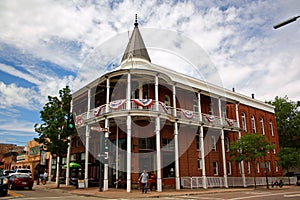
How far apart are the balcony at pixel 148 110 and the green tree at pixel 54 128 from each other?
1.63m

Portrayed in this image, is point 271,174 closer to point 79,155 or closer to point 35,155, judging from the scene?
point 79,155

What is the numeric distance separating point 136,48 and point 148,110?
8.18 meters

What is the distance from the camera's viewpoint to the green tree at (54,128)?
938 inches

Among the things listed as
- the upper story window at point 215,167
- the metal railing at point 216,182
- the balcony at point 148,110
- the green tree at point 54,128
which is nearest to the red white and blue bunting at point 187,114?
the balcony at point 148,110

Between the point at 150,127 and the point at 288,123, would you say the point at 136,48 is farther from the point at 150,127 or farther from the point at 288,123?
the point at 288,123

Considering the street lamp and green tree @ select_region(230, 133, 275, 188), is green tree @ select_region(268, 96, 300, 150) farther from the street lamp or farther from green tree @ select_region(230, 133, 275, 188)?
the street lamp

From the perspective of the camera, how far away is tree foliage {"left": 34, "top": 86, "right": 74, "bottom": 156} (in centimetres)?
2383

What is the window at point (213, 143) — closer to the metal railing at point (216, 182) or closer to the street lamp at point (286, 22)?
the metal railing at point (216, 182)

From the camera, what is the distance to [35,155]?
44.0 meters

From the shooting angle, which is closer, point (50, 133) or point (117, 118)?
point (117, 118)

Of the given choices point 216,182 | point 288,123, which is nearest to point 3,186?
point 216,182

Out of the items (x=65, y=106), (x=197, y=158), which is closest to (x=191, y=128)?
(x=197, y=158)

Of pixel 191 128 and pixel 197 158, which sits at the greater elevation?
pixel 191 128

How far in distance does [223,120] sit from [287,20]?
20925mm
